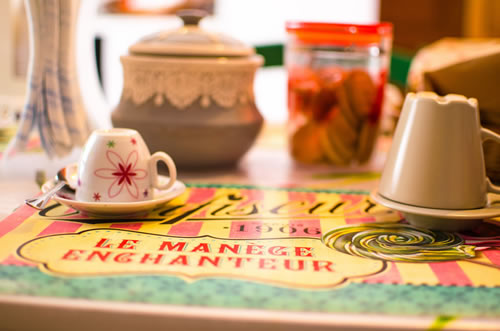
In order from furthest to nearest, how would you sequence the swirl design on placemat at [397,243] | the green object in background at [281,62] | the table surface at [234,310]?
1. the green object in background at [281,62]
2. the swirl design on placemat at [397,243]
3. the table surface at [234,310]

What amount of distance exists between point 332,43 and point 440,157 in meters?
0.42

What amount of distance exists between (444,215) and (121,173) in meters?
0.38

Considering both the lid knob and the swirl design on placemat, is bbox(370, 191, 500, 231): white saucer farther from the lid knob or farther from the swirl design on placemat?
the lid knob

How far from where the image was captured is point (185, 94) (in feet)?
2.90

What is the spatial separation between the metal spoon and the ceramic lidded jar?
20 centimetres

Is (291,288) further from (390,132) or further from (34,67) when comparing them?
(390,132)

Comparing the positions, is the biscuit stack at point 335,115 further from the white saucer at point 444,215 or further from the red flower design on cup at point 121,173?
the red flower design on cup at point 121,173

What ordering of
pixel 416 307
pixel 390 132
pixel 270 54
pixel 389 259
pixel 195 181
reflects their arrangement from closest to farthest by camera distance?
pixel 416 307
pixel 389 259
pixel 195 181
pixel 390 132
pixel 270 54

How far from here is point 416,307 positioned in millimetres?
447

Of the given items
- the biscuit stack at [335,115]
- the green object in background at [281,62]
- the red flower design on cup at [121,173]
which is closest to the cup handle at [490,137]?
the biscuit stack at [335,115]

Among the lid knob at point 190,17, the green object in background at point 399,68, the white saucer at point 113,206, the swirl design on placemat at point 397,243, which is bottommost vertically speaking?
the swirl design on placemat at point 397,243

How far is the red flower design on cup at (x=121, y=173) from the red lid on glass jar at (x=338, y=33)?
0.45 metres

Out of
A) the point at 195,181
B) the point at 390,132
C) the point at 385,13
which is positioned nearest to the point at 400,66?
the point at 390,132

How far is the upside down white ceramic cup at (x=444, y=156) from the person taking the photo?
615 millimetres
